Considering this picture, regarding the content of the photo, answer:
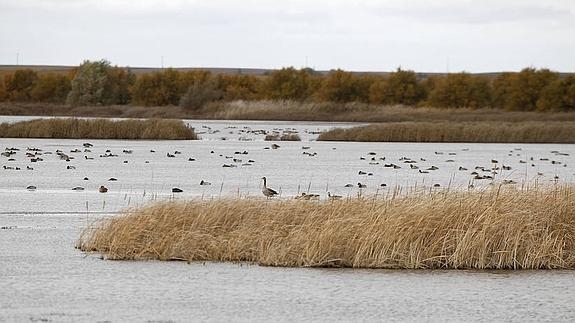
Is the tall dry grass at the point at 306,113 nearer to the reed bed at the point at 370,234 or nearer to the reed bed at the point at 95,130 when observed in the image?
the reed bed at the point at 95,130

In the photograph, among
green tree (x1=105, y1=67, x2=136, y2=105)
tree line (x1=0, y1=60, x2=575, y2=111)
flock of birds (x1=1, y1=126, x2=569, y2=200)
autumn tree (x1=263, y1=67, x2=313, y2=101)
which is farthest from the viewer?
autumn tree (x1=263, y1=67, x2=313, y2=101)

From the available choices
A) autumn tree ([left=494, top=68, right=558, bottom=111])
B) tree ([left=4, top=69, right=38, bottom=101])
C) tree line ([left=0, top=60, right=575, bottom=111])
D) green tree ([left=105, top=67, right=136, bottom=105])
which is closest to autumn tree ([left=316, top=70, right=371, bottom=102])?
tree line ([left=0, top=60, right=575, bottom=111])

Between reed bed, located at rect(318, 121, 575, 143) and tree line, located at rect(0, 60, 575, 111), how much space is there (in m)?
34.2

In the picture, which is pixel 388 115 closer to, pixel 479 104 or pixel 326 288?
pixel 479 104

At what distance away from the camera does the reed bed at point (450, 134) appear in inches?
2211

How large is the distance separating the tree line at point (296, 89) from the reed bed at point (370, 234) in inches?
2920

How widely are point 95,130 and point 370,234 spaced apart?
39282 millimetres

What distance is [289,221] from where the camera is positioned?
1608 centimetres

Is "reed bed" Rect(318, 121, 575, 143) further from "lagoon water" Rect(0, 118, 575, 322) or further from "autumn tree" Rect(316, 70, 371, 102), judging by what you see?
"autumn tree" Rect(316, 70, 371, 102)

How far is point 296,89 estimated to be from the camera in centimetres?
10625

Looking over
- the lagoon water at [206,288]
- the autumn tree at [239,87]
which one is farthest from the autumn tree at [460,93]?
the lagoon water at [206,288]

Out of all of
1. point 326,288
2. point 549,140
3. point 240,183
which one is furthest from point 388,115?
point 326,288

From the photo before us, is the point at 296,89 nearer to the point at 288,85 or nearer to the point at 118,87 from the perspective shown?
the point at 288,85

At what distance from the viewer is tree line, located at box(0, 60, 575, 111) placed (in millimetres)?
93438
